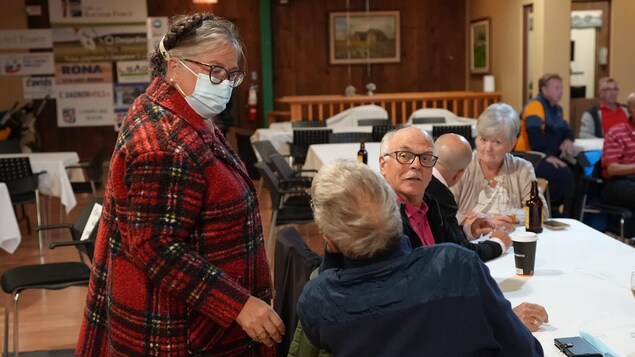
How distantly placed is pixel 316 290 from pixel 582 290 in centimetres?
107

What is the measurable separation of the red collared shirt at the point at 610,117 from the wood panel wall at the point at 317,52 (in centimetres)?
602

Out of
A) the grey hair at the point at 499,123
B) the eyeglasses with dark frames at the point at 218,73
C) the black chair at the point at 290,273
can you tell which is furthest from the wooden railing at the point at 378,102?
the eyeglasses with dark frames at the point at 218,73

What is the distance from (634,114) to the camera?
5.64 meters

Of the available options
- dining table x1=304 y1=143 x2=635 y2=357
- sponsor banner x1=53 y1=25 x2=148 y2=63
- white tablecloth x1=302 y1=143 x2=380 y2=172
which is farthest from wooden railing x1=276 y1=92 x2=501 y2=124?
dining table x1=304 y1=143 x2=635 y2=357

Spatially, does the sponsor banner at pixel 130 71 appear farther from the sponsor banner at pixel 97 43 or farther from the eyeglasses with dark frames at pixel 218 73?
the eyeglasses with dark frames at pixel 218 73

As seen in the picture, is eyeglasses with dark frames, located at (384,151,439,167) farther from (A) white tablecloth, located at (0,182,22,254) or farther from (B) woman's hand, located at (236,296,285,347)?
(A) white tablecloth, located at (0,182,22,254)

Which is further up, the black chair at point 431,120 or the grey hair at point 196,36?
the grey hair at point 196,36

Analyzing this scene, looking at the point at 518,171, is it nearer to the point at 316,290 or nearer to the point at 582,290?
the point at 582,290

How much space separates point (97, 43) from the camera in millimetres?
13039

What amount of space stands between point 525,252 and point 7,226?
407 cm

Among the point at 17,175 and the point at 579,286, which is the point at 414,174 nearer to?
the point at 579,286

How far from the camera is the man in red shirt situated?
17.4ft

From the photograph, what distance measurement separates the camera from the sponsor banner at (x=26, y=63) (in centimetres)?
1294

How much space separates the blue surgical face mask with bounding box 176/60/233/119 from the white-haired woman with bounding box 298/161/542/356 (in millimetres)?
407
